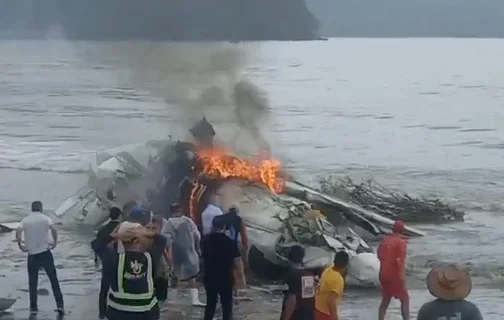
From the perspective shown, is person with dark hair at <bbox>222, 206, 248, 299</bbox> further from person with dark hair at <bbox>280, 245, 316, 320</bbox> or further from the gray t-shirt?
the gray t-shirt

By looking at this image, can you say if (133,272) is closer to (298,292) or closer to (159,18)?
(298,292)

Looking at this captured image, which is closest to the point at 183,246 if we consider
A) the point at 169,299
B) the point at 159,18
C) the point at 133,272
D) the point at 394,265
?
the point at 169,299

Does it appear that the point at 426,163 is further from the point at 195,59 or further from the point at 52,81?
the point at 52,81

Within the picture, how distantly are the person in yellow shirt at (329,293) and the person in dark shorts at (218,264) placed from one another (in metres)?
1.75

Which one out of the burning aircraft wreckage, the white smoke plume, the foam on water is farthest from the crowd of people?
the white smoke plume

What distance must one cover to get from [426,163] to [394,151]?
3.80 metres

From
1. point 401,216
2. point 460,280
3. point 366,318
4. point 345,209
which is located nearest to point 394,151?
point 401,216

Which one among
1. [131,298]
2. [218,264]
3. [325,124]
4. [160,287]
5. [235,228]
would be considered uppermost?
[325,124]

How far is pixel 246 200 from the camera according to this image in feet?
47.3

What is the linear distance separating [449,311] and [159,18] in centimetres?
1537

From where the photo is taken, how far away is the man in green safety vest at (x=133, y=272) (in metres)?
7.10

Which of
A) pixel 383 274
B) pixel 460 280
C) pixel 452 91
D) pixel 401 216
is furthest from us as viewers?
pixel 452 91

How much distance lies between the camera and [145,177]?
17.0 meters

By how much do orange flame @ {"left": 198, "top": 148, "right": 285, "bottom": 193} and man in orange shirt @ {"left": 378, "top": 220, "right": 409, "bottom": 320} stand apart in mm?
4878
